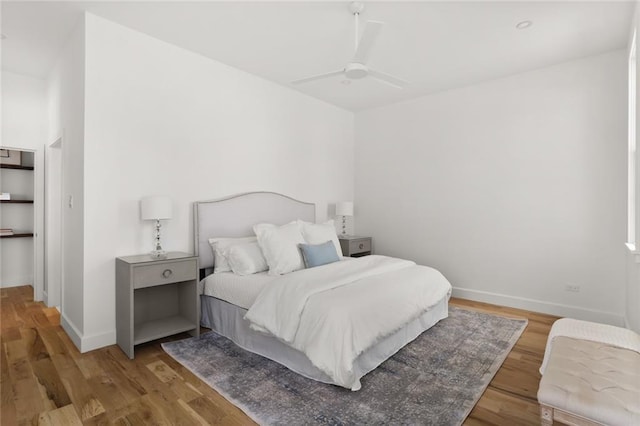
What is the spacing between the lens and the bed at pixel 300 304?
7.59 feet

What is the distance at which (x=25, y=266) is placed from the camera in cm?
526

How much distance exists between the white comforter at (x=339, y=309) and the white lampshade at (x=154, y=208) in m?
1.21

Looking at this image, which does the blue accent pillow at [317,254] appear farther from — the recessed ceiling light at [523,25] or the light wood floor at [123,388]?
the recessed ceiling light at [523,25]

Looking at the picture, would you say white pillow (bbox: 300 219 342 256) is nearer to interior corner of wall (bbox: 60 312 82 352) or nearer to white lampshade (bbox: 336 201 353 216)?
white lampshade (bbox: 336 201 353 216)

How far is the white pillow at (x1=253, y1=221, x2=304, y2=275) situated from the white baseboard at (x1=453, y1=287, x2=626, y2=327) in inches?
100

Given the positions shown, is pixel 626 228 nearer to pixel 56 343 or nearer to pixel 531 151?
pixel 531 151

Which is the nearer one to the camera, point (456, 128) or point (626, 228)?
point (626, 228)

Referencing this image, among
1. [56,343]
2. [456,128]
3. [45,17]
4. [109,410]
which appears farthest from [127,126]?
[456,128]

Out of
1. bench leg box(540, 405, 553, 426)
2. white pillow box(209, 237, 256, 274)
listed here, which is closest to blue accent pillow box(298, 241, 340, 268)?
white pillow box(209, 237, 256, 274)

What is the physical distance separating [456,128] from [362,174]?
167 centimetres

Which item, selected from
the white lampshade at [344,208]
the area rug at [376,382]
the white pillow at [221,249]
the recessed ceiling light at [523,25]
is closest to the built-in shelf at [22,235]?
the white pillow at [221,249]

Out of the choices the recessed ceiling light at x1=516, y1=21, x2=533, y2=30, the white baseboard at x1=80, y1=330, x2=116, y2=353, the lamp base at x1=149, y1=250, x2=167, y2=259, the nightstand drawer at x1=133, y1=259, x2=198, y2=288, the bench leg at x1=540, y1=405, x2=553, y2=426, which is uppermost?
the recessed ceiling light at x1=516, y1=21, x2=533, y2=30

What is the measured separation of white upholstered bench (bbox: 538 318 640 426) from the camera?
1396mm

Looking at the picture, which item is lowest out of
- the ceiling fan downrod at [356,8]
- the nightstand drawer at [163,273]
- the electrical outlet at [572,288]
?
the electrical outlet at [572,288]
